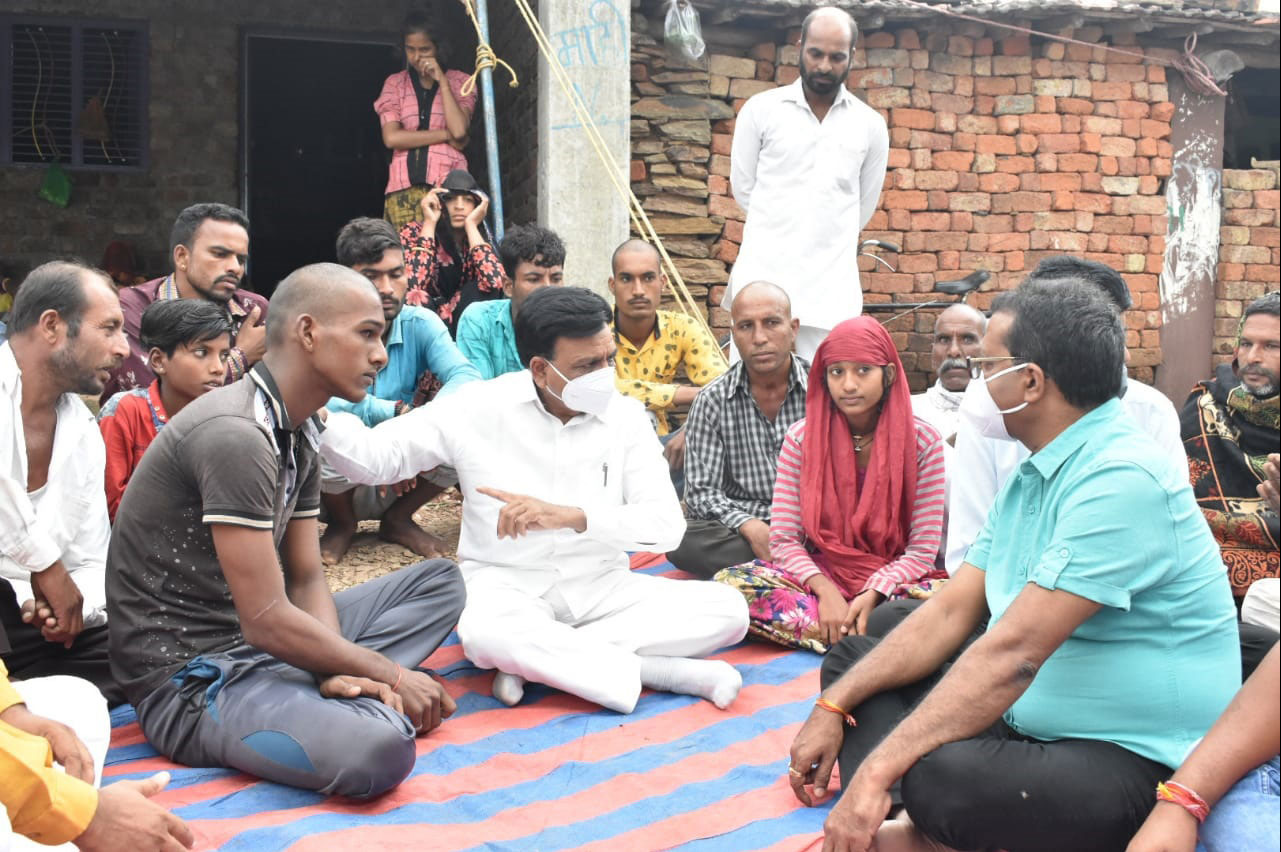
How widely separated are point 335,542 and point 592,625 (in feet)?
5.23

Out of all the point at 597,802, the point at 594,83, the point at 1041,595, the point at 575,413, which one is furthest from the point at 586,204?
the point at 1041,595

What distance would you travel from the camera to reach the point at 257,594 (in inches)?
116

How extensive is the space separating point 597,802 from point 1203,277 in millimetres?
7425

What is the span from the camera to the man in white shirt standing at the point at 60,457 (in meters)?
3.44

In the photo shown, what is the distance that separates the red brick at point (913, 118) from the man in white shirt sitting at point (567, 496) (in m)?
4.86

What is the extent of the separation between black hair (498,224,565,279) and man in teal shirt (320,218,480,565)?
0.51 metres

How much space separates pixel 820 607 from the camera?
4.23 meters

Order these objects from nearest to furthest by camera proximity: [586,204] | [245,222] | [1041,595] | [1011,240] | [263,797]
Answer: [1041,595]
[263,797]
[245,222]
[586,204]
[1011,240]

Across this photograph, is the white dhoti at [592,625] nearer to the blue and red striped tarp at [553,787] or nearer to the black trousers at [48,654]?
the blue and red striped tarp at [553,787]

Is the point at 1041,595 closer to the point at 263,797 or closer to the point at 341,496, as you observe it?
the point at 263,797

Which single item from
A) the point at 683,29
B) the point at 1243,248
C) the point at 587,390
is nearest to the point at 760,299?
the point at 587,390

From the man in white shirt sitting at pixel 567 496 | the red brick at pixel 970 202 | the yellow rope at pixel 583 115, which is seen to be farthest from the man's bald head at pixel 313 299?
the red brick at pixel 970 202

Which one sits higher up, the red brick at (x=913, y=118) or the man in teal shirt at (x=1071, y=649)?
the red brick at (x=913, y=118)

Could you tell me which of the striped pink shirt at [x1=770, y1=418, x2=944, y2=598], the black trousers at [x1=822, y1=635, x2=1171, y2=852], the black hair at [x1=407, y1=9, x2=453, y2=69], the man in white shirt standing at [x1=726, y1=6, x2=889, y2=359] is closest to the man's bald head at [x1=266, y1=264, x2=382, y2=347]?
the black trousers at [x1=822, y1=635, x2=1171, y2=852]
